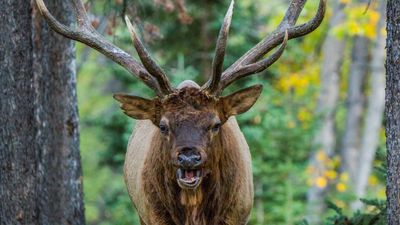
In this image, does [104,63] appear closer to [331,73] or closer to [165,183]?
[331,73]

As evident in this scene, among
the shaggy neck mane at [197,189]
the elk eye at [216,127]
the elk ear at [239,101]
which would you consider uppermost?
the elk ear at [239,101]

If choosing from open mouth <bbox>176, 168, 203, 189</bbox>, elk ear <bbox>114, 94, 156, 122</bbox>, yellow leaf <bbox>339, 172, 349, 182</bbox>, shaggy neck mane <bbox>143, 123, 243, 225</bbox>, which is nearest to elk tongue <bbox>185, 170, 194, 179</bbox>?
open mouth <bbox>176, 168, 203, 189</bbox>

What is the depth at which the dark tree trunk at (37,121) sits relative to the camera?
806cm

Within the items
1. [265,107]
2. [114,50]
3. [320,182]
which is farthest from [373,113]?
[114,50]

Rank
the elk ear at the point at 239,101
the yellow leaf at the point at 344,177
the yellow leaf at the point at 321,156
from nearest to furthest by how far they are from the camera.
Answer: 1. the elk ear at the point at 239,101
2. the yellow leaf at the point at 321,156
3. the yellow leaf at the point at 344,177

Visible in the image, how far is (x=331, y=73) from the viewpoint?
65.0 feet

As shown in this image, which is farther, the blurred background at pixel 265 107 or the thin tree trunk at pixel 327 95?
the thin tree trunk at pixel 327 95

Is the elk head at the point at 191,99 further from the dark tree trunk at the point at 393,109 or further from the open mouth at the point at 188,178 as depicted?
the dark tree trunk at the point at 393,109

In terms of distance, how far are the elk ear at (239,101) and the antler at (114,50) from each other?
0.52 m

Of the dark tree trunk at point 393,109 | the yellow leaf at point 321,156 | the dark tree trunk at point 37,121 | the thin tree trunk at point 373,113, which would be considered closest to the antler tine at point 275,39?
the dark tree trunk at point 393,109

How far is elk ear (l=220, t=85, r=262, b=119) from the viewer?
7.73 m

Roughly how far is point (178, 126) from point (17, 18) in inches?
75.2

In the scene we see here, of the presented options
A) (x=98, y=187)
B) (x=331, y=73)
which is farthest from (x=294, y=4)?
(x=98, y=187)

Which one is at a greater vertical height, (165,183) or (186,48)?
(186,48)
